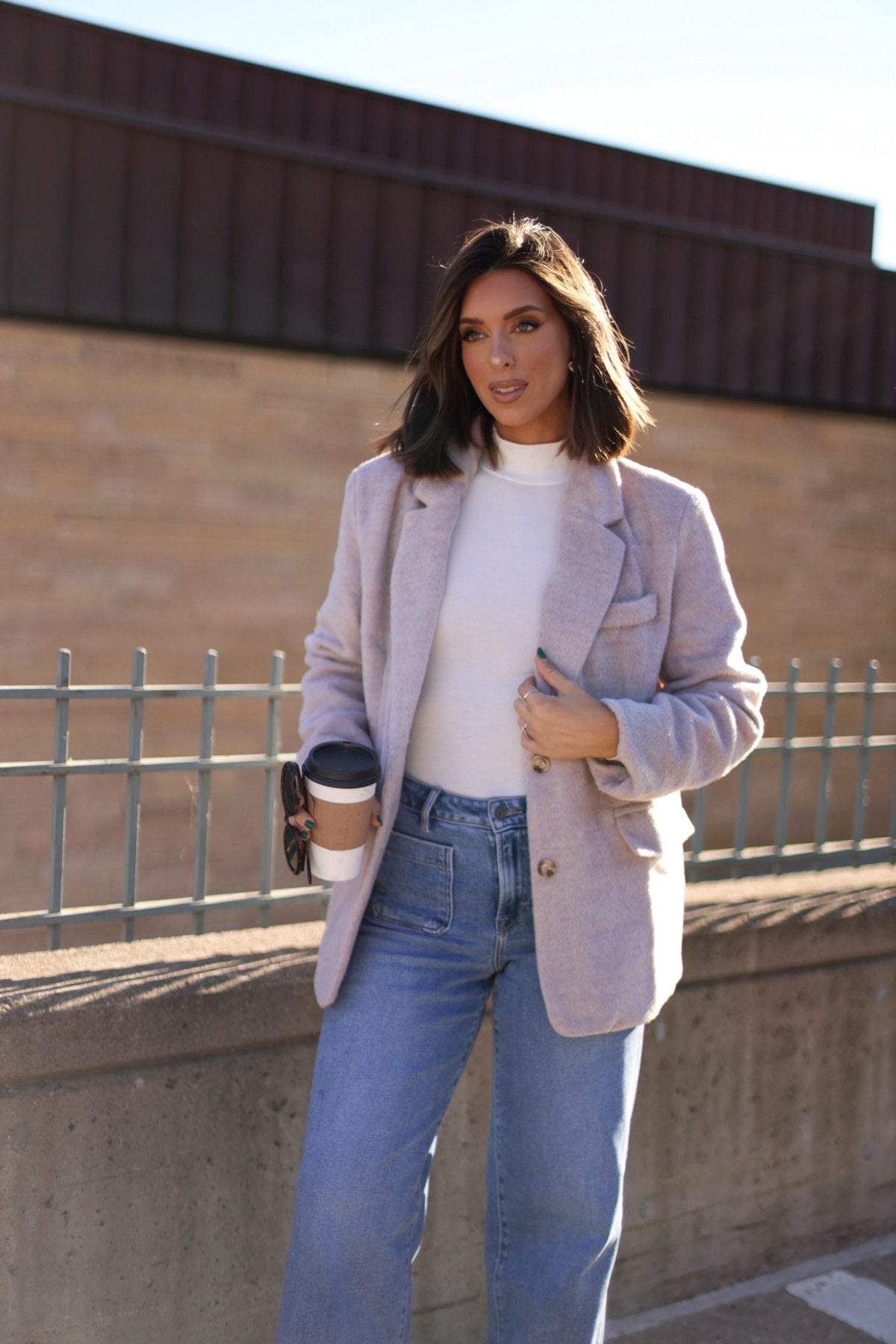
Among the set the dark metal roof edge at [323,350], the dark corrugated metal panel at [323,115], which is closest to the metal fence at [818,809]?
the dark metal roof edge at [323,350]

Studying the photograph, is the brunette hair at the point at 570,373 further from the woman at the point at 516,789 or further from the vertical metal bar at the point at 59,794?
the vertical metal bar at the point at 59,794

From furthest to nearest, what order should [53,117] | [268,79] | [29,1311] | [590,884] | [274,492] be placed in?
[268,79]
[274,492]
[53,117]
[29,1311]
[590,884]

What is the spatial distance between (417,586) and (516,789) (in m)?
0.33

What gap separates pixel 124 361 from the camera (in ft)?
25.6

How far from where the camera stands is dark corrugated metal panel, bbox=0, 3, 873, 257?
11.7 metres

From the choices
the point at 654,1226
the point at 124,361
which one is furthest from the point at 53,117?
the point at 654,1226

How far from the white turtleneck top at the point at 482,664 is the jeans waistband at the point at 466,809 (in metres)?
0.01

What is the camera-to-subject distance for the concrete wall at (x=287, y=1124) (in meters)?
2.36

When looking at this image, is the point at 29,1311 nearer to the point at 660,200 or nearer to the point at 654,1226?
the point at 654,1226

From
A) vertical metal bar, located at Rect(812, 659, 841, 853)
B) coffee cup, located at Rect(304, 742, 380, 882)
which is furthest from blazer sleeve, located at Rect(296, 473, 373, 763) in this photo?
vertical metal bar, located at Rect(812, 659, 841, 853)

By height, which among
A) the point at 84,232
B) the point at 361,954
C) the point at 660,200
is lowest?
the point at 361,954

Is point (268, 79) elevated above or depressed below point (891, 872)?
above

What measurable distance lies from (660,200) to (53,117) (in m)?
8.76

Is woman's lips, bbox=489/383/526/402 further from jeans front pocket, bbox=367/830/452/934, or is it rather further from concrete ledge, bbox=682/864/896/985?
concrete ledge, bbox=682/864/896/985
